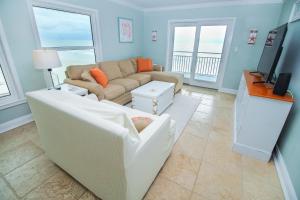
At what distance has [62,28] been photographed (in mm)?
2859

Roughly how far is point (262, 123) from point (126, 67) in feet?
10.7

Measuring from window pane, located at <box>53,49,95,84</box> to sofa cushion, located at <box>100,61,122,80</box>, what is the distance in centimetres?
45

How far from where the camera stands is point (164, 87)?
300 cm

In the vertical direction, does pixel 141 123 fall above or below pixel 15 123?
above

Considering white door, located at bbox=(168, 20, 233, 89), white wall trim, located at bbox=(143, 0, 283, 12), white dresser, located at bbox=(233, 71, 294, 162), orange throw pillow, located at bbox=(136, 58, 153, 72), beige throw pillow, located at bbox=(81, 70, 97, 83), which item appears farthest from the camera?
orange throw pillow, located at bbox=(136, 58, 153, 72)

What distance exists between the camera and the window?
2.54 m

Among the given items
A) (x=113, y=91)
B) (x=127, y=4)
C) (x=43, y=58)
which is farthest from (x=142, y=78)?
(x=127, y=4)

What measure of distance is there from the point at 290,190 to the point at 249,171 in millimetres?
362

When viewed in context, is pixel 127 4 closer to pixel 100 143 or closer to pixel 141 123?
pixel 141 123

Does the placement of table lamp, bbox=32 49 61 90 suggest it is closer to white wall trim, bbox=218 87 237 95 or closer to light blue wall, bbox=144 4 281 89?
light blue wall, bbox=144 4 281 89

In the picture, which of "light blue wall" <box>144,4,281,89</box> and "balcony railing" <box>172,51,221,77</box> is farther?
"balcony railing" <box>172,51,221,77</box>

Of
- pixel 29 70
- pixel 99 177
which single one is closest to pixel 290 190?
pixel 99 177

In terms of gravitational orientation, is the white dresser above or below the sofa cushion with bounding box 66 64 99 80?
below

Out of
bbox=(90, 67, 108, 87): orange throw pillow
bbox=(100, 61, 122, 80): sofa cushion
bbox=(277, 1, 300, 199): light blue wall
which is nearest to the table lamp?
bbox=(90, 67, 108, 87): orange throw pillow
